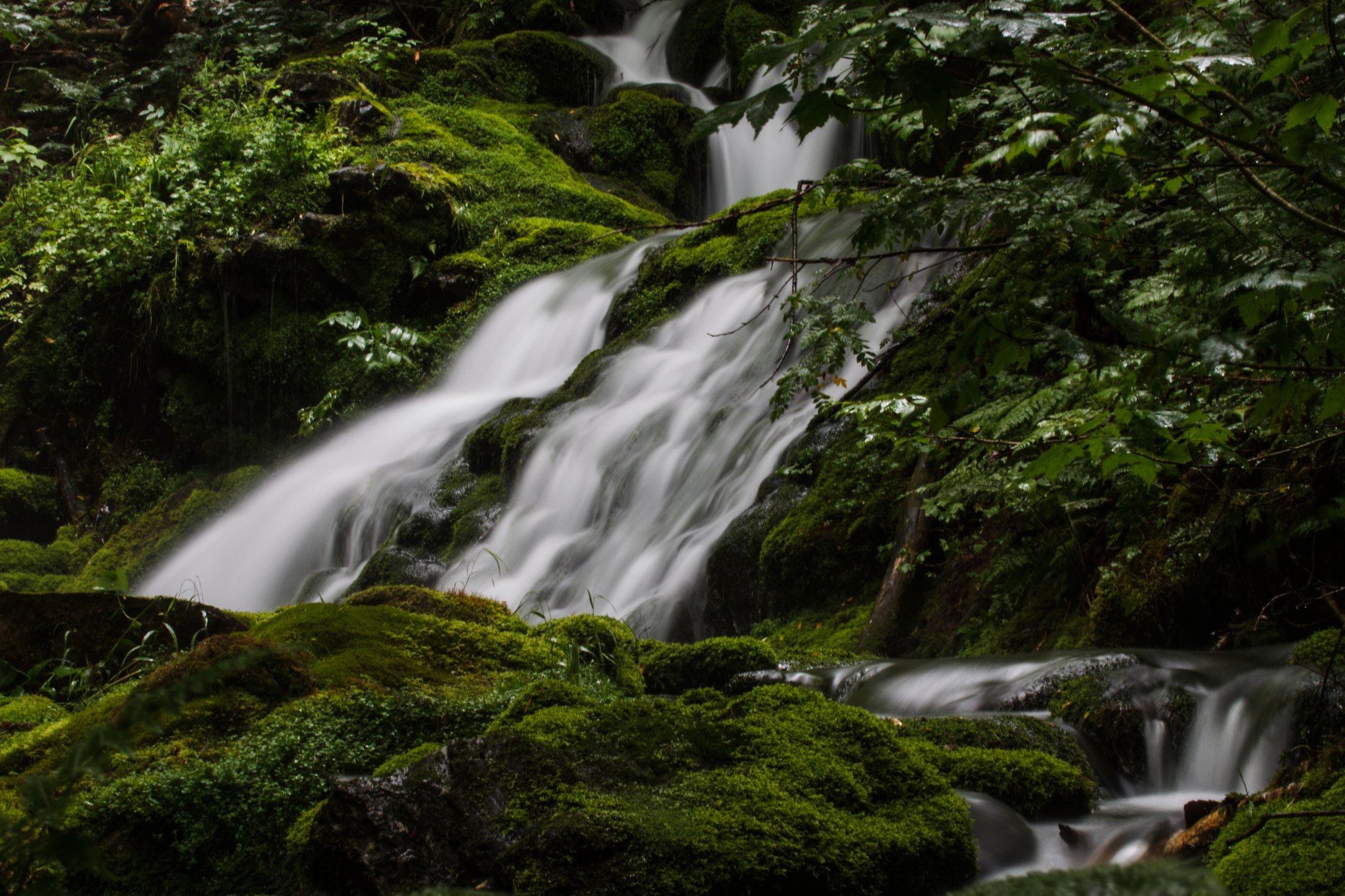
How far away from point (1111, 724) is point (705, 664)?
1.61 meters

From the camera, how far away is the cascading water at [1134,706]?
8.96 feet

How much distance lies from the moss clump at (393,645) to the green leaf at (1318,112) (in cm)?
290

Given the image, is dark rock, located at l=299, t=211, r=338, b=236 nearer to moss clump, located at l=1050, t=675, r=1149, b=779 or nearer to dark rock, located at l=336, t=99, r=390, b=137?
dark rock, located at l=336, t=99, r=390, b=137

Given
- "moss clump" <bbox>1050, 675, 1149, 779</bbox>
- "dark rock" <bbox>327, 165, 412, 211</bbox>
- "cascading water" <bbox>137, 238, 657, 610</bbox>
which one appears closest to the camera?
"moss clump" <bbox>1050, 675, 1149, 779</bbox>

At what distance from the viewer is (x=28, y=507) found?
1263 centimetres

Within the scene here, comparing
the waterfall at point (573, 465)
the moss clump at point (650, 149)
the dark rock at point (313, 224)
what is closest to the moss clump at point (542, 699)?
the waterfall at point (573, 465)

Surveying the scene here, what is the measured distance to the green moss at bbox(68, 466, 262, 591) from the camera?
1103 cm

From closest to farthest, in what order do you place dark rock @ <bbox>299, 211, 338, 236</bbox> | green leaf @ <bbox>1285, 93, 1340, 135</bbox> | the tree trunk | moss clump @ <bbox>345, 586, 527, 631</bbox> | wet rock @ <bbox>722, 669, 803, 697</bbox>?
1. green leaf @ <bbox>1285, 93, 1340, 135</bbox>
2. wet rock @ <bbox>722, 669, 803, 697</bbox>
3. moss clump @ <bbox>345, 586, 527, 631</bbox>
4. the tree trunk
5. dark rock @ <bbox>299, 211, 338, 236</bbox>

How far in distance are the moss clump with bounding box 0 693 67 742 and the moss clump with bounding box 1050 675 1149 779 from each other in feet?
11.6

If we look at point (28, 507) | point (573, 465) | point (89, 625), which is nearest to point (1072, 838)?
point (89, 625)

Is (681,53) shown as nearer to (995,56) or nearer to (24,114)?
(24,114)

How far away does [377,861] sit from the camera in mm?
2125

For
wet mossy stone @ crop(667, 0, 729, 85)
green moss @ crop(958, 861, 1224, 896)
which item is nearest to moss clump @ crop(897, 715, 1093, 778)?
green moss @ crop(958, 861, 1224, 896)

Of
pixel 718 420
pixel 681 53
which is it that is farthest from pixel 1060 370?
pixel 681 53
